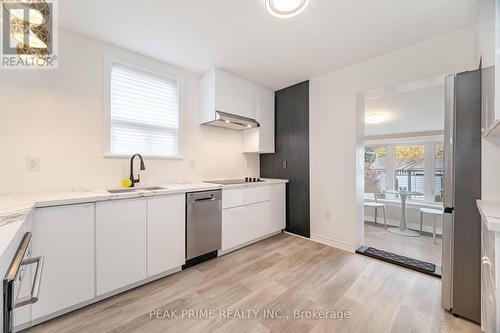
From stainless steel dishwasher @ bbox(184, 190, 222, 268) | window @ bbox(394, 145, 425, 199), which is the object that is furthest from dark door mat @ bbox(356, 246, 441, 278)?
window @ bbox(394, 145, 425, 199)

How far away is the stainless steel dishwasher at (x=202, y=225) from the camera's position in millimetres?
2215

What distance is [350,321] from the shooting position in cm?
149

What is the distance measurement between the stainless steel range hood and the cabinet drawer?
39.2 inches

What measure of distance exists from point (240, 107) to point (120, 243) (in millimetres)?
2283

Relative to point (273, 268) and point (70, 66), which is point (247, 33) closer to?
point (70, 66)

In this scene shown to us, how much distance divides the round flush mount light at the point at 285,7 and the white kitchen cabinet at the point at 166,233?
1.95m

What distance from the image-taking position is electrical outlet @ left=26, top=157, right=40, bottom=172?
1.77 metres

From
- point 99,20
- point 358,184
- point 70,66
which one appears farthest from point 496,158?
point 70,66

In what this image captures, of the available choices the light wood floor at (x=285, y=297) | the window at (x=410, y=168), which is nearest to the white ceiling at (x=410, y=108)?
the window at (x=410, y=168)

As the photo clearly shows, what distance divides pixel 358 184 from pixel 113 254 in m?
2.86

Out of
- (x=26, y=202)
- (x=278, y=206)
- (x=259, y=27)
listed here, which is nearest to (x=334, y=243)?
(x=278, y=206)

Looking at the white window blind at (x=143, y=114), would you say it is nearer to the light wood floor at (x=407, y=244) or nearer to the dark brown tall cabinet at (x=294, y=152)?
the dark brown tall cabinet at (x=294, y=152)

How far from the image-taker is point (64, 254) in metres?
1.47

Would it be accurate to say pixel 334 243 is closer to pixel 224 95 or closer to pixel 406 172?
pixel 224 95
